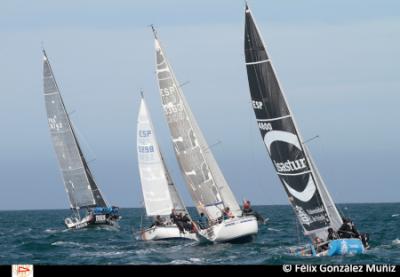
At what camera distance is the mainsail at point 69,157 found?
5794 cm

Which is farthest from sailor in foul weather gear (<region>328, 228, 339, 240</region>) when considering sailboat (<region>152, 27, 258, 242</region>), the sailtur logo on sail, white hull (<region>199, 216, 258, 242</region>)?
sailboat (<region>152, 27, 258, 242</region>)

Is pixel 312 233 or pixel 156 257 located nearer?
pixel 312 233

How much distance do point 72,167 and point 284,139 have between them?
35.1 metres

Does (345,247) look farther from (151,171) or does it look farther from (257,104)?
(151,171)

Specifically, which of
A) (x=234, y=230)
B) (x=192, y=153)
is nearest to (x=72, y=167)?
(x=192, y=153)

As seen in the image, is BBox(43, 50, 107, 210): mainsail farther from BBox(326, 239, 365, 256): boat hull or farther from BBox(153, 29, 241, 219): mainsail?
BBox(326, 239, 365, 256): boat hull

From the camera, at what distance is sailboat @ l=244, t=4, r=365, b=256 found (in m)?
26.2

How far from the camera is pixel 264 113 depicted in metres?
26.4

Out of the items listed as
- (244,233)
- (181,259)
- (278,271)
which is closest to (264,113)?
(181,259)

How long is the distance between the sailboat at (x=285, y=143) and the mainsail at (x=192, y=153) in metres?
11.0

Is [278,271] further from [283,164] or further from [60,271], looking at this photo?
[283,164]

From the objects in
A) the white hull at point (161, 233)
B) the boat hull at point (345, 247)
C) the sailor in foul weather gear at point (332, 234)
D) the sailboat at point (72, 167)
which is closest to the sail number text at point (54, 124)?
the sailboat at point (72, 167)

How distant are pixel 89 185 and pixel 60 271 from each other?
52.9 metres

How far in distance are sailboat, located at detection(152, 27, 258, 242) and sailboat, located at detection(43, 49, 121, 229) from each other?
17946 millimetres
